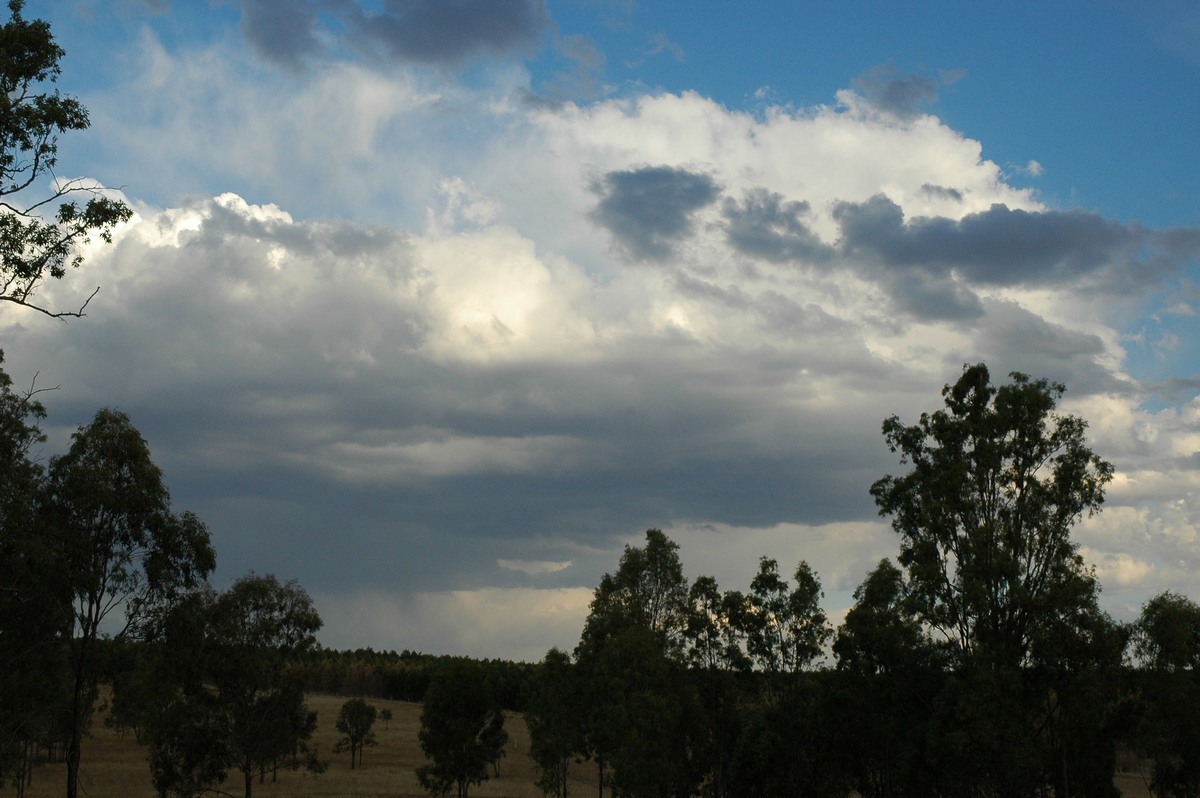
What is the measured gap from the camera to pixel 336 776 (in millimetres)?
102188

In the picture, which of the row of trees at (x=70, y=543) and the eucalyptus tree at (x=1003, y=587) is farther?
the eucalyptus tree at (x=1003, y=587)

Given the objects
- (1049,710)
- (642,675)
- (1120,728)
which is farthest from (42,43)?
(1120,728)

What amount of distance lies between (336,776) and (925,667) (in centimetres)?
7026

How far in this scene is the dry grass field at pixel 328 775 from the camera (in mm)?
85438

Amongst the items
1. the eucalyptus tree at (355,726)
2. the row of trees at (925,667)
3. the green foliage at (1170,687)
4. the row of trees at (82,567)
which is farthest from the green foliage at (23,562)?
the eucalyptus tree at (355,726)

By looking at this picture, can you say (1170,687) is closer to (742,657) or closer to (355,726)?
(742,657)

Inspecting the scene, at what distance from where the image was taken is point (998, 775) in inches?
2055

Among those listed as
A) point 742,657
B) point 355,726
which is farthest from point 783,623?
point 355,726

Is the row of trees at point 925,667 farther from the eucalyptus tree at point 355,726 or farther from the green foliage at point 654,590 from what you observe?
the eucalyptus tree at point 355,726

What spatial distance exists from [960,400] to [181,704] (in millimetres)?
55356

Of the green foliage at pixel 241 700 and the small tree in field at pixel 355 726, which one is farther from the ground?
the green foliage at pixel 241 700

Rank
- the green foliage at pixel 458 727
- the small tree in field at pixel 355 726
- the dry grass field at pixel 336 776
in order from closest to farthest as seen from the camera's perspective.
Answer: the green foliage at pixel 458 727, the dry grass field at pixel 336 776, the small tree in field at pixel 355 726

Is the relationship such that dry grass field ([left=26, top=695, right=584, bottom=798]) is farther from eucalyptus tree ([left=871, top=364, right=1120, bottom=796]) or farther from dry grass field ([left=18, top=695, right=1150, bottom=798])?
eucalyptus tree ([left=871, top=364, right=1120, bottom=796])

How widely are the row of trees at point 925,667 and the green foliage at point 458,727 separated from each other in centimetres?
1037
